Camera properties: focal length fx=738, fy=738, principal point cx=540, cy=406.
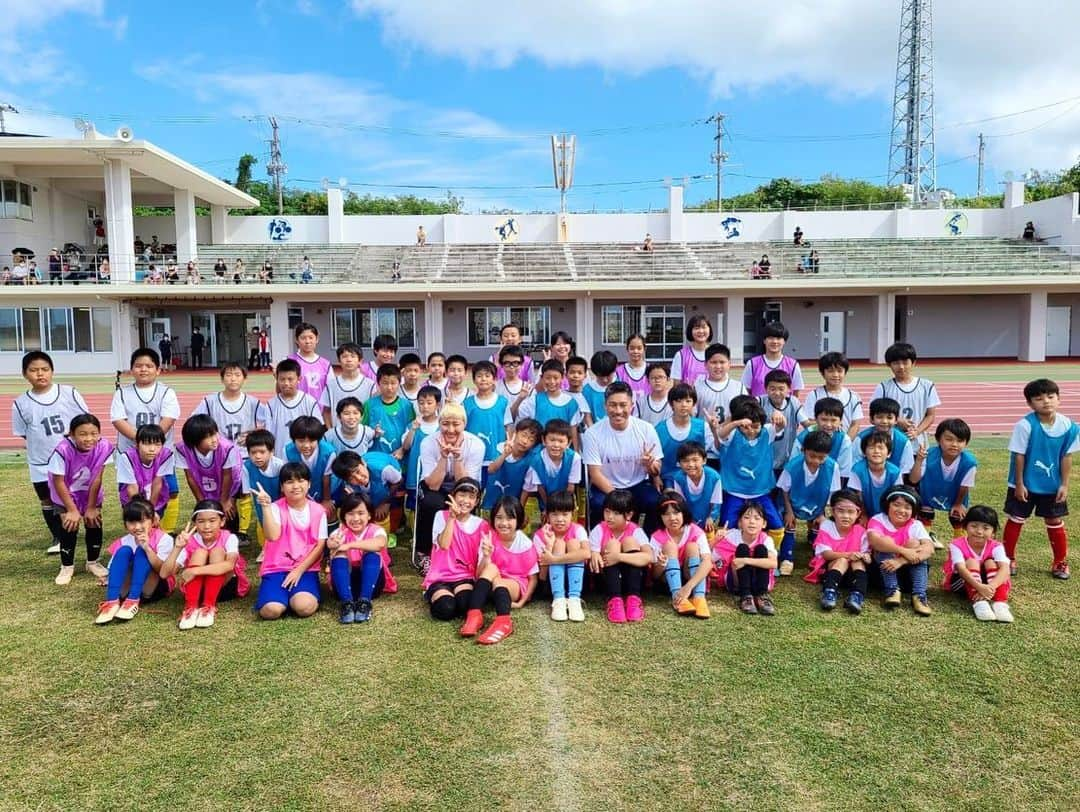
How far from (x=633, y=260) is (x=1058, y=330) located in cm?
1604

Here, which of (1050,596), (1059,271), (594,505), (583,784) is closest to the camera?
(583,784)

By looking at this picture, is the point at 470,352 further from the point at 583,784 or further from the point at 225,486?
the point at 583,784

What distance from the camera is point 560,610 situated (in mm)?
4520

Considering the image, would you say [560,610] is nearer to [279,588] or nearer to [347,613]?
[347,613]

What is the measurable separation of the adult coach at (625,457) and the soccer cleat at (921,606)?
5.49 feet

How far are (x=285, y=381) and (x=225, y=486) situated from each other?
92 centimetres

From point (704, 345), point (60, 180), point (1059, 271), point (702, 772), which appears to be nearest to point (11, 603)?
point (702, 772)

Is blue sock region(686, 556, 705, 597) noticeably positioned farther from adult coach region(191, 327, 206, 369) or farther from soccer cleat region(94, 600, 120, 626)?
adult coach region(191, 327, 206, 369)

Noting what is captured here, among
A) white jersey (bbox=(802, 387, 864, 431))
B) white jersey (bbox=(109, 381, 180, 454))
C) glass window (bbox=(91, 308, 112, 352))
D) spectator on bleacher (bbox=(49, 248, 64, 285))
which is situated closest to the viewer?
white jersey (bbox=(109, 381, 180, 454))

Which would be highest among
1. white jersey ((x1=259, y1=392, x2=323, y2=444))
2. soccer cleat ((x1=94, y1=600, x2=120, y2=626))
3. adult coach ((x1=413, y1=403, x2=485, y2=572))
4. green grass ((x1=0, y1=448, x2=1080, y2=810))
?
white jersey ((x1=259, y1=392, x2=323, y2=444))

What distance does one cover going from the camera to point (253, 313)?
27391 millimetres

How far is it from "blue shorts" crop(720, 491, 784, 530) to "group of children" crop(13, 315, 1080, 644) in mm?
14

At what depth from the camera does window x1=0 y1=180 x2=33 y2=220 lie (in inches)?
951

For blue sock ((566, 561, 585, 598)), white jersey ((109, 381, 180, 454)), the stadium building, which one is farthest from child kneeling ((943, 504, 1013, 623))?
the stadium building
